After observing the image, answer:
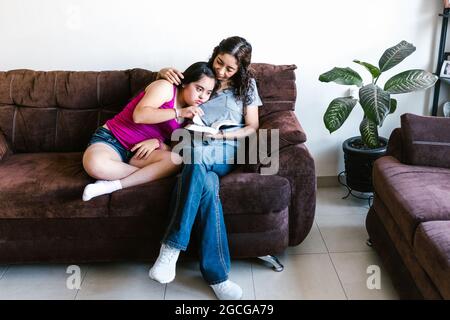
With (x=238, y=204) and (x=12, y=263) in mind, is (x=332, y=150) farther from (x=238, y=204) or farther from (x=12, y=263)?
(x=12, y=263)

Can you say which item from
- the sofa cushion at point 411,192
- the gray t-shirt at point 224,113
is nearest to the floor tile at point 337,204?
the sofa cushion at point 411,192

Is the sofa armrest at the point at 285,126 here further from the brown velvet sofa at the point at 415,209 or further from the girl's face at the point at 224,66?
the brown velvet sofa at the point at 415,209

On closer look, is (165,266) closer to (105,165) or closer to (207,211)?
(207,211)

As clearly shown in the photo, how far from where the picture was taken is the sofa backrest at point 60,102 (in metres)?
2.14

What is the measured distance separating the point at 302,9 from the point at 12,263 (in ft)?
6.42

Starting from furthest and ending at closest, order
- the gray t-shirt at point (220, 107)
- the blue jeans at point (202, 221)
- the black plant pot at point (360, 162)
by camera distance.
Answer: the black plant pot at point (360, 162) → the gray t-shirt at point (220, 107) → the blue jeans at point (202, 221)

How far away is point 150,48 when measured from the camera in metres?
2.32

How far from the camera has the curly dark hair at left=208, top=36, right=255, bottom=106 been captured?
71.8 inches

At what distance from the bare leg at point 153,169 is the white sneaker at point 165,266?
31 centimetres

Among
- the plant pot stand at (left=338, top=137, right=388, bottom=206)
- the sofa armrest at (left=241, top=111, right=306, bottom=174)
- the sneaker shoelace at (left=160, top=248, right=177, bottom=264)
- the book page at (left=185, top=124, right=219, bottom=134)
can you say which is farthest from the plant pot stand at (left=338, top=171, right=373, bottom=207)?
the sneaker shoelace at (left=160, top=248, right=177, bottom=264)

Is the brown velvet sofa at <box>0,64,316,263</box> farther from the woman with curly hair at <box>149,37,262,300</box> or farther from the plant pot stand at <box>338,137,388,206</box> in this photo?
the plant pot stand at <box>338,137,388,206</box>

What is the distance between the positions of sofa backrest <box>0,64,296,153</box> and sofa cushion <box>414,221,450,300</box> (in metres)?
1.15

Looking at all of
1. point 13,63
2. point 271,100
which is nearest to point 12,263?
point 13,63
